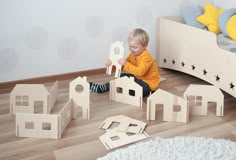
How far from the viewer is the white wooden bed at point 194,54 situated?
73.9 inches

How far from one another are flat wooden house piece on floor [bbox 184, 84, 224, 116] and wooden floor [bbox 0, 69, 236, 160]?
0.04 meters

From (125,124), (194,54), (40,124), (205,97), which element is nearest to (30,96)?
(40,124)

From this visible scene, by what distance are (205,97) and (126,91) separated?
431 millimetres

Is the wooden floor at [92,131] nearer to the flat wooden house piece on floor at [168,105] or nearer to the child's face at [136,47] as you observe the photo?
the flat wooden house piece on floor at [168,105]

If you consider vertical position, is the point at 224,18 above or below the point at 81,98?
above

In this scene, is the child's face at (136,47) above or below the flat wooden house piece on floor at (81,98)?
above

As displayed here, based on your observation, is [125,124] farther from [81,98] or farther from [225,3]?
[225,3]

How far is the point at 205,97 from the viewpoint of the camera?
1.72 metres

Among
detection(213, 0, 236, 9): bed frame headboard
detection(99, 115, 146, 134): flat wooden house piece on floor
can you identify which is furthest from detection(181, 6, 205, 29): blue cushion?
detection(99, 115, 146, 134): flat wooden house piece on floor

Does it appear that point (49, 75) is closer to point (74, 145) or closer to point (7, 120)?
point (7, 120)

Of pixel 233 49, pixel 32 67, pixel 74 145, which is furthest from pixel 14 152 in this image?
pixel 233 49

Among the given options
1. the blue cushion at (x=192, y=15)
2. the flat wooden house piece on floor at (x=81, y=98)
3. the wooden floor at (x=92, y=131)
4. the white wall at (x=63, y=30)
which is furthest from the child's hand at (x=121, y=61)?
the blue cushion at (x=192, y=15)

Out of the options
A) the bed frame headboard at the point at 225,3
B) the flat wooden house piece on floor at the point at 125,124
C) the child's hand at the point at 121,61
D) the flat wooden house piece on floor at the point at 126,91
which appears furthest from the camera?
the bed frame headboard at the point at 225,3

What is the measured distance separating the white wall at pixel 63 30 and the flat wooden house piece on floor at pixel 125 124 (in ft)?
2.46
